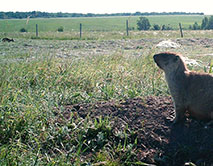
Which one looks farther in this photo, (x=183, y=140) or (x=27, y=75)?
(x=27, y=75)

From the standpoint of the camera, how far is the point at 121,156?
369 cm

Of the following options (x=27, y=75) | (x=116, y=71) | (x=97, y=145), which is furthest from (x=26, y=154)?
(x=116, y=71)

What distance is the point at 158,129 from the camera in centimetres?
416

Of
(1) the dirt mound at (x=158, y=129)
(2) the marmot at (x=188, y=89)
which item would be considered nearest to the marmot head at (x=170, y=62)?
(2) the marmot at (x=188, y=89)

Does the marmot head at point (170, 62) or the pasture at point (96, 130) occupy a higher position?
the marmot head at point (170, 62)

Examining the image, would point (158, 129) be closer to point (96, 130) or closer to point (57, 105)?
point (96, 130)

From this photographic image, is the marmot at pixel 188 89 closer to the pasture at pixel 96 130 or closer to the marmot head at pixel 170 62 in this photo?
the marmot head at pixel 170 62

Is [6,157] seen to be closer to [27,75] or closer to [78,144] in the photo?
[78,144]

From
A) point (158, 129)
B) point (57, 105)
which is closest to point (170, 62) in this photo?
point (158, 129)

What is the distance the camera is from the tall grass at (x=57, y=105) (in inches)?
146

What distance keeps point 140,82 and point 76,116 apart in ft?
7.38

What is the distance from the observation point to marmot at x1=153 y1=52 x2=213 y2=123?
4.04 m

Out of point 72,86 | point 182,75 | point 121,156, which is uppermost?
point 182,75

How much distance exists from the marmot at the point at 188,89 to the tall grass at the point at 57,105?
3.11 ft
